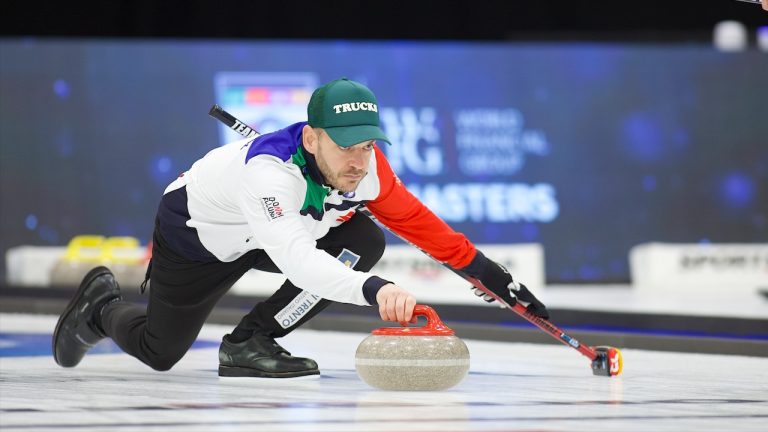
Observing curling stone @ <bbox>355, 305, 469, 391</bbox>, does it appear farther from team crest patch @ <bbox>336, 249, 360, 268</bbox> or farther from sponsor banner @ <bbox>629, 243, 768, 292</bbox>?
sponsor banner @ <bbox>629, 243, 768, 292</bbox>

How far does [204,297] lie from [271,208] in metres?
0.79

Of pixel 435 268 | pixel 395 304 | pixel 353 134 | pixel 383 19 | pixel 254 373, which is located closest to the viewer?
pixel 395 304

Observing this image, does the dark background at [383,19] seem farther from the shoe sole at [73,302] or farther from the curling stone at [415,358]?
the curling stone at [415,358]

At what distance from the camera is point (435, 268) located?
913 centimetres

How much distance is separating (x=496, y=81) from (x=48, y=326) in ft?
15.8

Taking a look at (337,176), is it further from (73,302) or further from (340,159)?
(73,302)

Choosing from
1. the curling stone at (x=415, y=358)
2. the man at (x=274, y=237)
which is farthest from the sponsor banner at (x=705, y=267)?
the curling stone at (x=415, y=358)

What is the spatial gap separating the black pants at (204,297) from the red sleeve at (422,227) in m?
0.13

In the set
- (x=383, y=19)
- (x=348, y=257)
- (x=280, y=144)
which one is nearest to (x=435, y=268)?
(x=383, y=19)

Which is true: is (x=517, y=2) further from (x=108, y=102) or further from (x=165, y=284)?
(x=165, y=284)

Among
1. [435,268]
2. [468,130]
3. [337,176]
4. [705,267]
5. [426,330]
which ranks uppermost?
[468,130]

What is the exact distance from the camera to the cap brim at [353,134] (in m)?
3.23

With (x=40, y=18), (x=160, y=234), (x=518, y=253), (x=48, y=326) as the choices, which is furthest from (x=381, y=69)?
(x=160, y=234)

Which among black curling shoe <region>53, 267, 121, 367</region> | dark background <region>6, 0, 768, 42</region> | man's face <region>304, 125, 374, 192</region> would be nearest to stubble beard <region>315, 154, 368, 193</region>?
man's face <region>304, 125, 374, 192</region>
